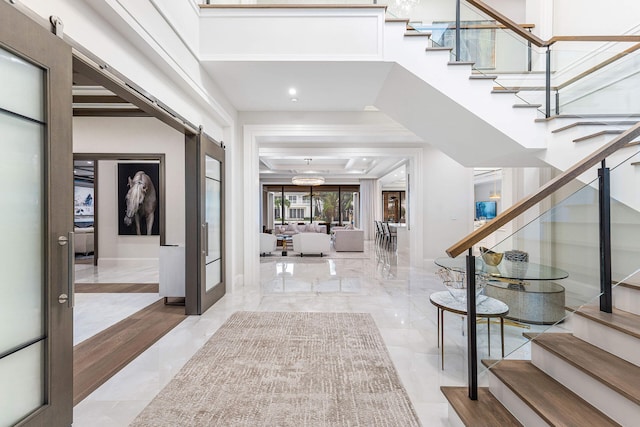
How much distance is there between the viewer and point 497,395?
5.58ft

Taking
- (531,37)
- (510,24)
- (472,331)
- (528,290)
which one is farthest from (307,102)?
(472,331)

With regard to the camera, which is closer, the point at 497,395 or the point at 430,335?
the point at 497,395

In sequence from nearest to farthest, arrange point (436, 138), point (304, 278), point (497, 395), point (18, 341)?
point (18, 341) → point (497, 395) → point (436, 138) → point (304, 278)

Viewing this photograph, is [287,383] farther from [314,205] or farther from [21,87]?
[314,205]

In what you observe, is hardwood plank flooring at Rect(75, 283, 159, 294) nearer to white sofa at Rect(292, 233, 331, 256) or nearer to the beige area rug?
the beige area rug

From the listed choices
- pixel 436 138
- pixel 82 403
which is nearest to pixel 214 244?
pixel 82 403

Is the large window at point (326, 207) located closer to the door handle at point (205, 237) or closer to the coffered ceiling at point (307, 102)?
the coffered ceiling at point (307, 102)

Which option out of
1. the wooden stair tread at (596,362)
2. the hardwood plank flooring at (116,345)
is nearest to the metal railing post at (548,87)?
the wooden stair tread at (596,362)

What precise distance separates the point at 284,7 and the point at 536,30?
155 inches

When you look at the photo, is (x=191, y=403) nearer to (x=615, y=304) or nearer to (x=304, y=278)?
(x=615, y=304)

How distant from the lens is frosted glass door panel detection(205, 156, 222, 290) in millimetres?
3873

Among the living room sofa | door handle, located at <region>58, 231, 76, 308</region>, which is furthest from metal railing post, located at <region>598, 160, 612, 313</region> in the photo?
the living room sofa

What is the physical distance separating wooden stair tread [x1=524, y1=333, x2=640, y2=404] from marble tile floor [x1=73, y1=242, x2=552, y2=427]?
0.55 feet

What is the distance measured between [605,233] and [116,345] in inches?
149
